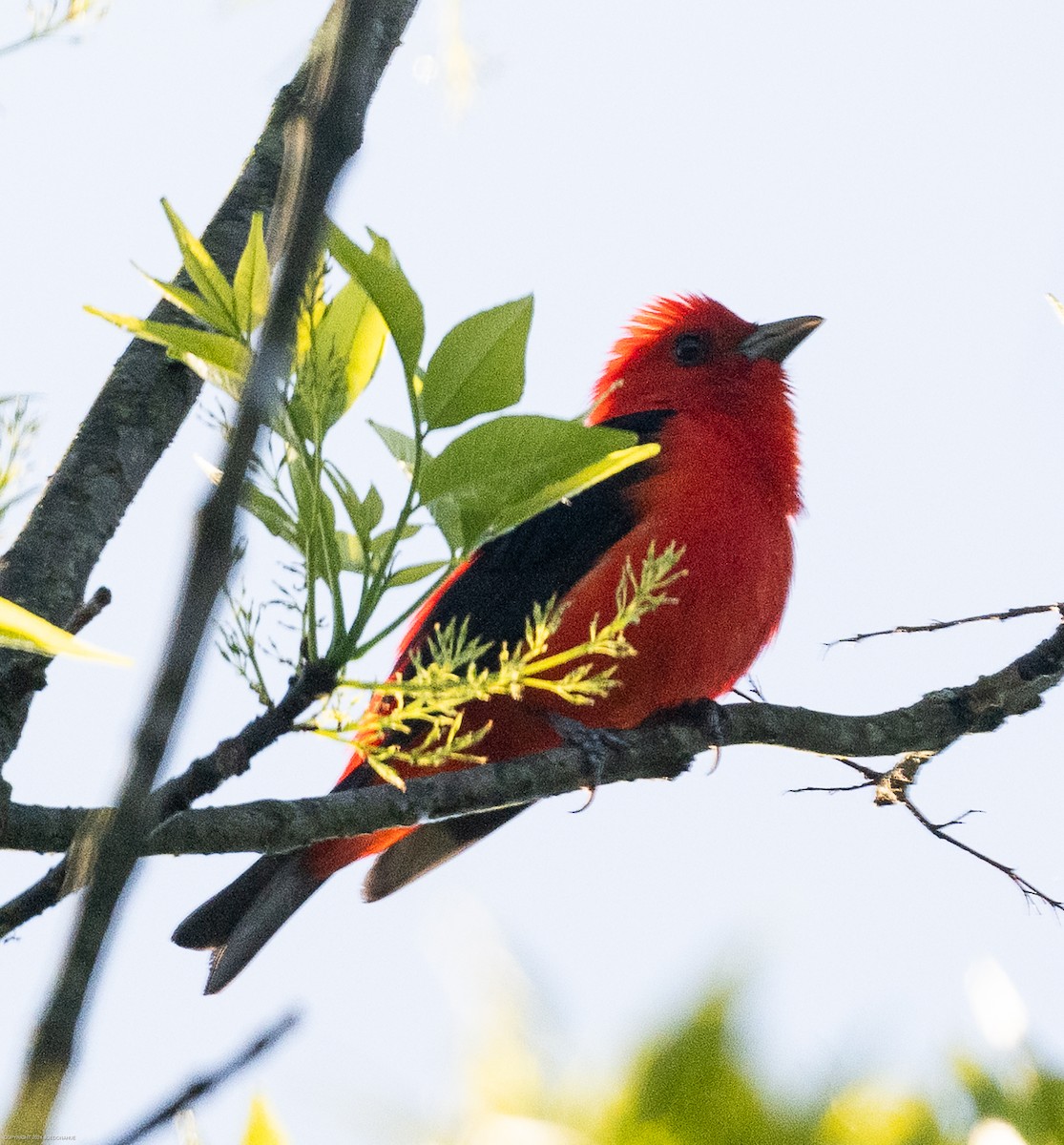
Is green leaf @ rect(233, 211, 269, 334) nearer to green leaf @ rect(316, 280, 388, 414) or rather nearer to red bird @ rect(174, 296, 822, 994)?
green leaf @ rect(316, 280, 388, 414)

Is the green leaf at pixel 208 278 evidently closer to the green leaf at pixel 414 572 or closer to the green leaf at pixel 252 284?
the green leaf at pixel 252 284

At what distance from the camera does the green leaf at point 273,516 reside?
7.52ft

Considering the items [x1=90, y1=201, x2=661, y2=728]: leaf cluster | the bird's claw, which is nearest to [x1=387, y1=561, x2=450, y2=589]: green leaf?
[x1=90, y1=201, x2=661, y2=728]: leaf cluster

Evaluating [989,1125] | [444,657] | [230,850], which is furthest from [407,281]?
[989,1125]

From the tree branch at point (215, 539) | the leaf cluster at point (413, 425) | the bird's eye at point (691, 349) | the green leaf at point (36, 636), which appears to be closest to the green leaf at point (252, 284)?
the leaf cluster at point (413, 425)

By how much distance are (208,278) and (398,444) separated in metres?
0.42

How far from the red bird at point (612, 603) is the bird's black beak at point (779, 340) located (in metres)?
0.63

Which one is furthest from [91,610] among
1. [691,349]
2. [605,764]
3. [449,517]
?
[691,349]

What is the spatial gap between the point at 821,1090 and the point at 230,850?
4.18 feet

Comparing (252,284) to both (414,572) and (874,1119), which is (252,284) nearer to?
(414,572)

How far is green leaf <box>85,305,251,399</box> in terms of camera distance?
2.16 metres

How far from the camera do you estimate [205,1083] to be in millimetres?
1210

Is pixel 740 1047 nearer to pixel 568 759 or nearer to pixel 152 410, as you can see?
pixel 568 759

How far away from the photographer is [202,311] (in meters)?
2.22
